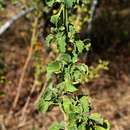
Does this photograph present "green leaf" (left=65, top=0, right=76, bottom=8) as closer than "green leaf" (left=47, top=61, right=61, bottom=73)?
Yes

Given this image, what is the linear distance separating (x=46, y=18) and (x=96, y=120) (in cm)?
266

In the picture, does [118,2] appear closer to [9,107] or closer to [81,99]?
[9,107]

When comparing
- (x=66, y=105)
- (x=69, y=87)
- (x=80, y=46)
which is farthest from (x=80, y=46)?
(x=66, y=105)

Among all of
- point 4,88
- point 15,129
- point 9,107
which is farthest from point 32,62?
point 15,129

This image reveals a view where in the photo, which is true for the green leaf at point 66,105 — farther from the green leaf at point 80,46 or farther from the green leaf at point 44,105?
the green leaf at point 80,46

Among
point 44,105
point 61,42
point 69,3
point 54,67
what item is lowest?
point 44,105

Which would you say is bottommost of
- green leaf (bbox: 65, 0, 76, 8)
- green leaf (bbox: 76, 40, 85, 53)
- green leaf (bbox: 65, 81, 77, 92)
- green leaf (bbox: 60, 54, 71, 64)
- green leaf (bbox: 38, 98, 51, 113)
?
green leaf (bbox: 38, 98, 51, 113)

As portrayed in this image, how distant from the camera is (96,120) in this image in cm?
275

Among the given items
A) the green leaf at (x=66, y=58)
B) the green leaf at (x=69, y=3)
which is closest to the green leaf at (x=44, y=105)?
the green leaf at (x=66, y=58)

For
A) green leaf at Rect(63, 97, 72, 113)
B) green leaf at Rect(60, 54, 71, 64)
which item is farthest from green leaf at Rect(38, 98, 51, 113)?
green leaf at Rect(60, 54, 71, 64)

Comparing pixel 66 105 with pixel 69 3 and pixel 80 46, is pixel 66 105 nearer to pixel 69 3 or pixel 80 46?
pixel 80 46

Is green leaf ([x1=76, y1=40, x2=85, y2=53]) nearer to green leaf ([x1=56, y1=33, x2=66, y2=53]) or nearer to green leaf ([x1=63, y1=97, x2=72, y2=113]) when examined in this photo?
green leaf ([x1=56, y1=33, x2=66, y2=53])

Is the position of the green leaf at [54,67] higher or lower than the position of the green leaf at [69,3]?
lower

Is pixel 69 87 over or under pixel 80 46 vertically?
under
